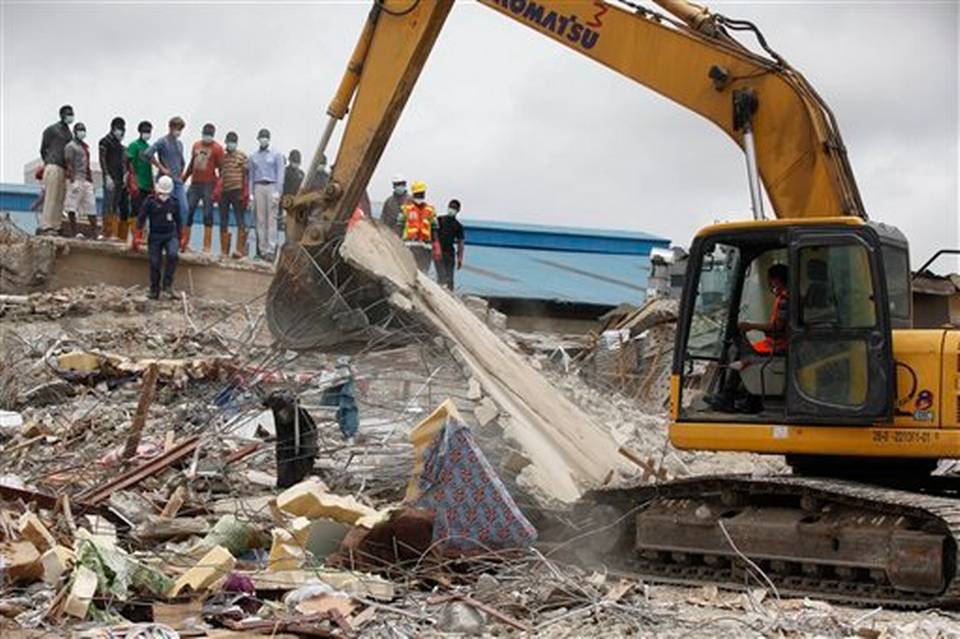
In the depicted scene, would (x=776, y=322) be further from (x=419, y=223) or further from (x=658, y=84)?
(x=419, y=223)

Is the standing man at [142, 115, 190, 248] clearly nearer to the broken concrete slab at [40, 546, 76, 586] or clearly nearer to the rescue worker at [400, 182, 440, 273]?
the rescue worker at [400, 182, 440, 273]

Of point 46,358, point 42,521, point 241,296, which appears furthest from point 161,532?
point 241,296

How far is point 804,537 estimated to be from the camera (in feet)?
31.2

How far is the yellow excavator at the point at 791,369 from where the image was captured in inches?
366

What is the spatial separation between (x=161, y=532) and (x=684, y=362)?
333 centimetres

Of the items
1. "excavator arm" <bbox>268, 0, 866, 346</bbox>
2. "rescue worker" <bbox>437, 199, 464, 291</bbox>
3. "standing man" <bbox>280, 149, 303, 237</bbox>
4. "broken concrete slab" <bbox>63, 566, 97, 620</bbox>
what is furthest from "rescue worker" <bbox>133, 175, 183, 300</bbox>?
"broken concrete slab" <bbox>63, 566, 97, 620</bbox>

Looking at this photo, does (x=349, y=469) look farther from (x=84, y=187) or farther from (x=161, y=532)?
(x=84, y=187)

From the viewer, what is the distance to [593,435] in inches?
522

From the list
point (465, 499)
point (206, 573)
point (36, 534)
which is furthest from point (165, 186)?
point (206, 573)

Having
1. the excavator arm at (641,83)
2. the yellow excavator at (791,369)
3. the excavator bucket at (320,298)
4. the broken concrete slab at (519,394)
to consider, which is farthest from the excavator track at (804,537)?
the excavator bucket at (320,298)

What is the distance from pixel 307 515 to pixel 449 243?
1105 centimetres

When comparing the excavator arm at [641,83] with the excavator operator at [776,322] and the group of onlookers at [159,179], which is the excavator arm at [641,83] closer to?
the excavator operator at [776,322]

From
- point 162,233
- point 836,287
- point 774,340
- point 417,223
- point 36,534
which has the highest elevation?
point 417,223

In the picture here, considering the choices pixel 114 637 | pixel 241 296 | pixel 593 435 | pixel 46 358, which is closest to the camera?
pixel 114 637
